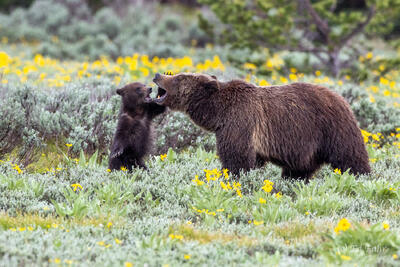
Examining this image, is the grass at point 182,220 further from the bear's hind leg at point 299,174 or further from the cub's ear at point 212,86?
the cub's ear at point 212,86

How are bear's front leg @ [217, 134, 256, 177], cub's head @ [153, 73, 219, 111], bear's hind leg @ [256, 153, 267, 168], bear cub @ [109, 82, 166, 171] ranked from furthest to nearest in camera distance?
bear cub @ [109, 82, 166, 171], bear's hind leg @ [256, 153, 267, 168], cub's head @ [153, 73, 219, 111], bear's front leg @ [217, 134, 256, 177]

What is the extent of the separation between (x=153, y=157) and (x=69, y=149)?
3.77 feet

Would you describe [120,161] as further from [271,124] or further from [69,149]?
[271,124]

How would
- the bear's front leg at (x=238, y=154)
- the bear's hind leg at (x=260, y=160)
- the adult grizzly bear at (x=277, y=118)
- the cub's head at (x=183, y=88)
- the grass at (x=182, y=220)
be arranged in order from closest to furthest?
the grass at (x=182, y=220) → the bear's front leg at (x=238, y=154) → the adult grizzly bear at (x=277, y=118) → the cub's head at (x=183, y=88) → the bear's hind leg at (x=260, y=160)

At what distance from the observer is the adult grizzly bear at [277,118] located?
5871 mm

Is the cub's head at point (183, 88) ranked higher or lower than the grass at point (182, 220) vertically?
higher

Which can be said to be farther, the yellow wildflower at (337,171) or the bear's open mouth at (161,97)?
the bear's open mouth at (161,97)

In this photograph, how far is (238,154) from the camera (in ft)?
18.9

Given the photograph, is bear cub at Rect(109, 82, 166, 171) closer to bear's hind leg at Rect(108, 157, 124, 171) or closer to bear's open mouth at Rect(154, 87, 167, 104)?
bear's hind leg at Rect(108, 157, 124, 171)

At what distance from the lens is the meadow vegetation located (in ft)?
13.5

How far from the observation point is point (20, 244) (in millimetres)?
4113

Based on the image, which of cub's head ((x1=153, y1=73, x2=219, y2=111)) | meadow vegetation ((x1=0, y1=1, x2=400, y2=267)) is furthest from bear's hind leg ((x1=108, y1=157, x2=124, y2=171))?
cub's head ((x1=153, y1=73, x2=219, y2=111))

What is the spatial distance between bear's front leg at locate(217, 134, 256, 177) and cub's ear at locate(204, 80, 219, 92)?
0.57 m

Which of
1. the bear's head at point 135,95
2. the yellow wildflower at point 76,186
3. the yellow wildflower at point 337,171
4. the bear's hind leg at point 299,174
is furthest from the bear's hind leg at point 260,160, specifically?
the yellow wildflower at point 76,186
